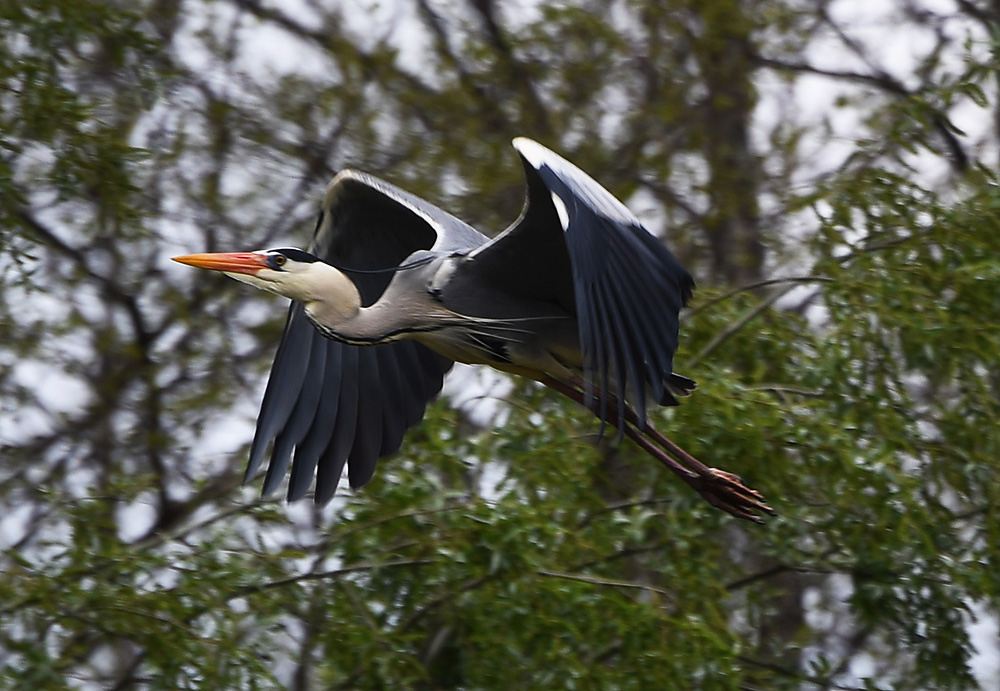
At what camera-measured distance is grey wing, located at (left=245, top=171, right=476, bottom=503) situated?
463cm

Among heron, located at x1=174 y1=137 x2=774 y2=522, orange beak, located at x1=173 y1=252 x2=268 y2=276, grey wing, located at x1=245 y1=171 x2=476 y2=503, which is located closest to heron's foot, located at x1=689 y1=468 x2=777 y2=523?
heron, located at x1=174 y1=137 x2=774 y2=522

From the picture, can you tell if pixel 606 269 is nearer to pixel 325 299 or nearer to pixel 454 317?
pixel 454 317

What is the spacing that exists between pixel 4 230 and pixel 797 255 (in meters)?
2.94

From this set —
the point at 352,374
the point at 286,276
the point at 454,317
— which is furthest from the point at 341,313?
the point at 352,374

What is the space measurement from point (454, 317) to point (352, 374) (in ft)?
2.21

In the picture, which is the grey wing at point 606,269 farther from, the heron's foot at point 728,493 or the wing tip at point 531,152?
the heron's foot at point 728,493

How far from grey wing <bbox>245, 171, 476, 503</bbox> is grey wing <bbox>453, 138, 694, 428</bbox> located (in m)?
0.48

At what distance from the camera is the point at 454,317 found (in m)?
4.29

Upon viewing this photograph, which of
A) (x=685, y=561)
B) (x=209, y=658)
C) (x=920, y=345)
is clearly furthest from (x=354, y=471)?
(x=920, y=345)

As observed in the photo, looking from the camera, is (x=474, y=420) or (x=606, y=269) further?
(x=474, y=420)

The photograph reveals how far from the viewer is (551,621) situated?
4406 millimetres

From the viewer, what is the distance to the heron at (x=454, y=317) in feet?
12.6

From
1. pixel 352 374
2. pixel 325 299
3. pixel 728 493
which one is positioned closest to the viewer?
pixel 325 299

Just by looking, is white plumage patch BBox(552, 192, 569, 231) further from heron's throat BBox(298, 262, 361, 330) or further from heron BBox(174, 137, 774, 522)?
heron's throat BBox(298, 262, 361, 330)
